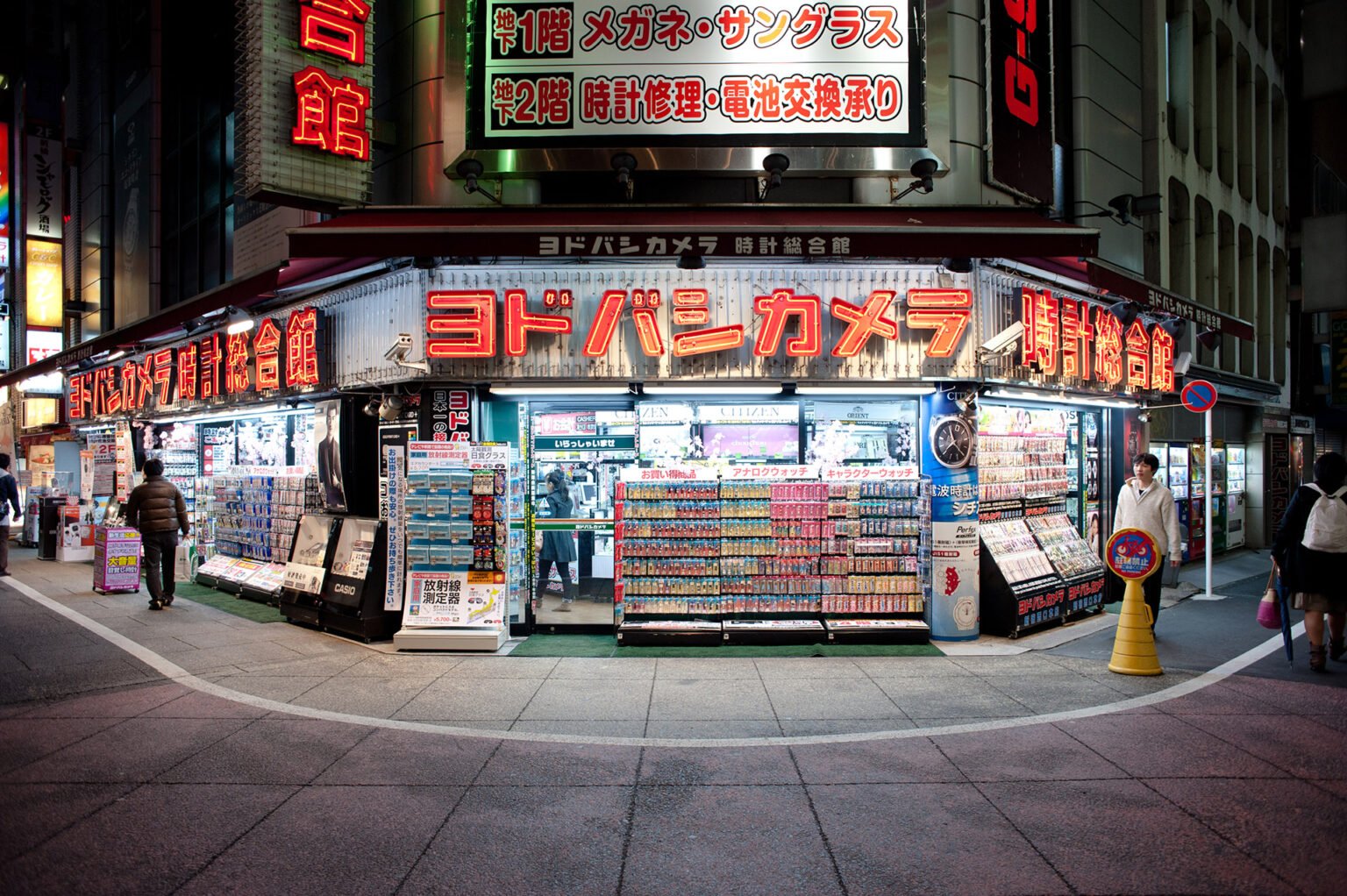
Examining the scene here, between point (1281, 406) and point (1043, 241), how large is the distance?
18.1 m

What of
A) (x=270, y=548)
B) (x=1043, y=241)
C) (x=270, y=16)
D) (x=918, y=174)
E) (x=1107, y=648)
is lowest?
(x=1107, y=648)

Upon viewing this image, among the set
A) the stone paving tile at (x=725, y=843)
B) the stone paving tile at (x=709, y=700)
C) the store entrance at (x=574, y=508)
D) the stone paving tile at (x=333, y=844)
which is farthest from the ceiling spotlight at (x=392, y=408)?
the stone paving tile at (x=725, y=843)

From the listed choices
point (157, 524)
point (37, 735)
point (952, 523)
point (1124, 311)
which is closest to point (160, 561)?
point (157, 524)

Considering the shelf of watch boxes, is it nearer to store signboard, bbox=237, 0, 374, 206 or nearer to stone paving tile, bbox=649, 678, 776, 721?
stone paving tile, bbox=649, 678, 776, 721

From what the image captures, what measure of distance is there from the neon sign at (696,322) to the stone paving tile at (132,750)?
4544 mm

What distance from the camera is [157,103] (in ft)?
63.3

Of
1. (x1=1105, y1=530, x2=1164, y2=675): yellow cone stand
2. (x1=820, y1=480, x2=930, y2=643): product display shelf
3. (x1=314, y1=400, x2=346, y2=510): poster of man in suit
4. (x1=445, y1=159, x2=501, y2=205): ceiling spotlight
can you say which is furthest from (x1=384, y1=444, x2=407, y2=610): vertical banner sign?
(x1=1105, y1=530, x2=1164, y2=675): yellow cone stand

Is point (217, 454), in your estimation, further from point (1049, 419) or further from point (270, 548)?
point (1049, 419)

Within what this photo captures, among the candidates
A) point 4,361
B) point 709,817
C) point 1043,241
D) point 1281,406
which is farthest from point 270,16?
point 1281,406

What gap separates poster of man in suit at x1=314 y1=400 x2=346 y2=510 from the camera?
9969 millimetres

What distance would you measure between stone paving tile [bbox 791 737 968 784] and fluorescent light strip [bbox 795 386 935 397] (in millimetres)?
4660

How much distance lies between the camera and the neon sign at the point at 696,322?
8.96 m

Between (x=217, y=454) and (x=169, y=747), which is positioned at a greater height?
(x=217, y=454)

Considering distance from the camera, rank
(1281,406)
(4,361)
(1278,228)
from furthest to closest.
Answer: (4,361), (1278,228), (1281,406)
